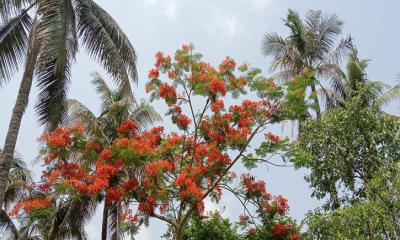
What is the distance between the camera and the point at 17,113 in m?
10.7

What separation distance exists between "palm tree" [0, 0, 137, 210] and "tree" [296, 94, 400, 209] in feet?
19.1

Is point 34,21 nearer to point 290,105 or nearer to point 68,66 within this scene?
point 68,66

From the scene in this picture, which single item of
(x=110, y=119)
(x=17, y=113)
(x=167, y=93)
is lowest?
(x=17, y=113)

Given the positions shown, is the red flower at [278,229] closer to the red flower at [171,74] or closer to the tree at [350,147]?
the tree at [350,147]

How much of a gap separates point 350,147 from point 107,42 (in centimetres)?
725

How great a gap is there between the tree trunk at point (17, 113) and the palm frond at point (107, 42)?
5.00 ft

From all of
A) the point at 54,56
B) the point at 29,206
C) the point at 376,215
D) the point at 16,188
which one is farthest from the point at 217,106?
the point at 16,188

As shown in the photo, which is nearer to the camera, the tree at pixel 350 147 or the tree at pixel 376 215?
the tree at pixel 376 215

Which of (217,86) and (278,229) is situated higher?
(217,86)

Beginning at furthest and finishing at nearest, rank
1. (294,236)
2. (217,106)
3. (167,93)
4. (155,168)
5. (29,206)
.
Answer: (167,93)
(294,236)
(217,106)
(155,168)
(29,206)

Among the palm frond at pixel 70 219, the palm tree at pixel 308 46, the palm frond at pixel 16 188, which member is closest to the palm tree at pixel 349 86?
the palm tree at pixel 308 46

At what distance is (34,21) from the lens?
1161cm

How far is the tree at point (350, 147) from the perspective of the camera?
13766 mm

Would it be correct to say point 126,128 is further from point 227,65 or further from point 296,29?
point 296,29
